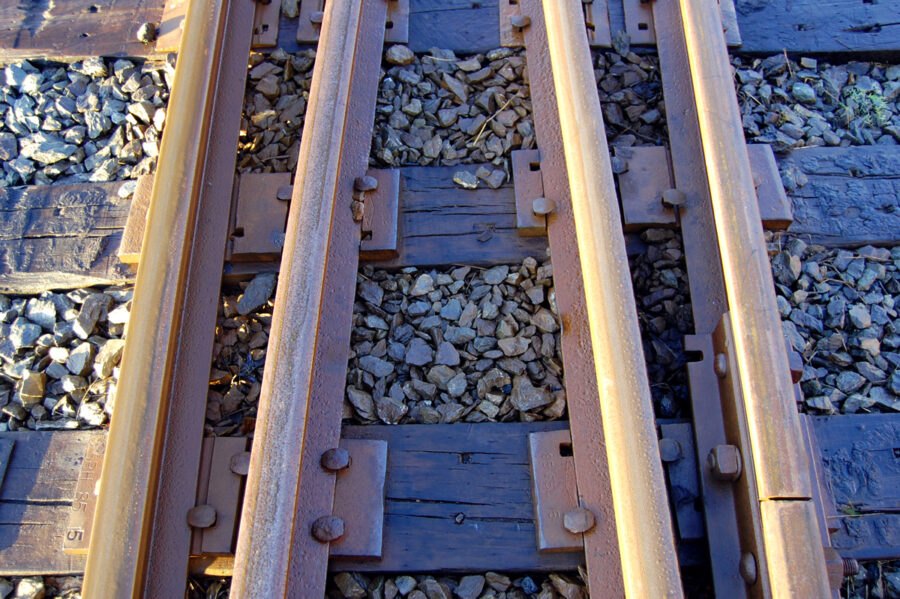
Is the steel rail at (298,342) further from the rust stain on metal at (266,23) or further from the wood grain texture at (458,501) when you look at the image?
the rust stain on metal at (266,23)

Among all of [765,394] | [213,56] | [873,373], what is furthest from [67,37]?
[873,373]


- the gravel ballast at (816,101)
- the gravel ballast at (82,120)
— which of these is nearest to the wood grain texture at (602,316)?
the gravel ballast at (816,101)

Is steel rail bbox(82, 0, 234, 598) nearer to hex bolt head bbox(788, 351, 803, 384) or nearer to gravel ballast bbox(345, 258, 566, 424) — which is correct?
gravel ballast bbox(345, 258, 566, 424)

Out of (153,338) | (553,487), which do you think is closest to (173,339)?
(153,338)

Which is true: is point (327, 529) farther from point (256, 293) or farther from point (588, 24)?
point (588, 24)

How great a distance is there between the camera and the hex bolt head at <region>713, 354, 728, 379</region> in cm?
238

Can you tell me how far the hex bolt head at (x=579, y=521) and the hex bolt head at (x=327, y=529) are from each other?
0.68 meters

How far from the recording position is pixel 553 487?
2320mm

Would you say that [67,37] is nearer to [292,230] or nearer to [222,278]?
[222,278]

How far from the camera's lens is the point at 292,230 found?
246 centimetres

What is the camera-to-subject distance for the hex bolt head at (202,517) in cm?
233

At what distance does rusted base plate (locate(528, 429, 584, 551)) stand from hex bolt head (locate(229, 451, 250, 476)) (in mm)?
924

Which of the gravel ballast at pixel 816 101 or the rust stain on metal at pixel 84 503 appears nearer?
the rust stain on metal at pixel 84 503

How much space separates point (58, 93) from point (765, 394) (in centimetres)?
335
